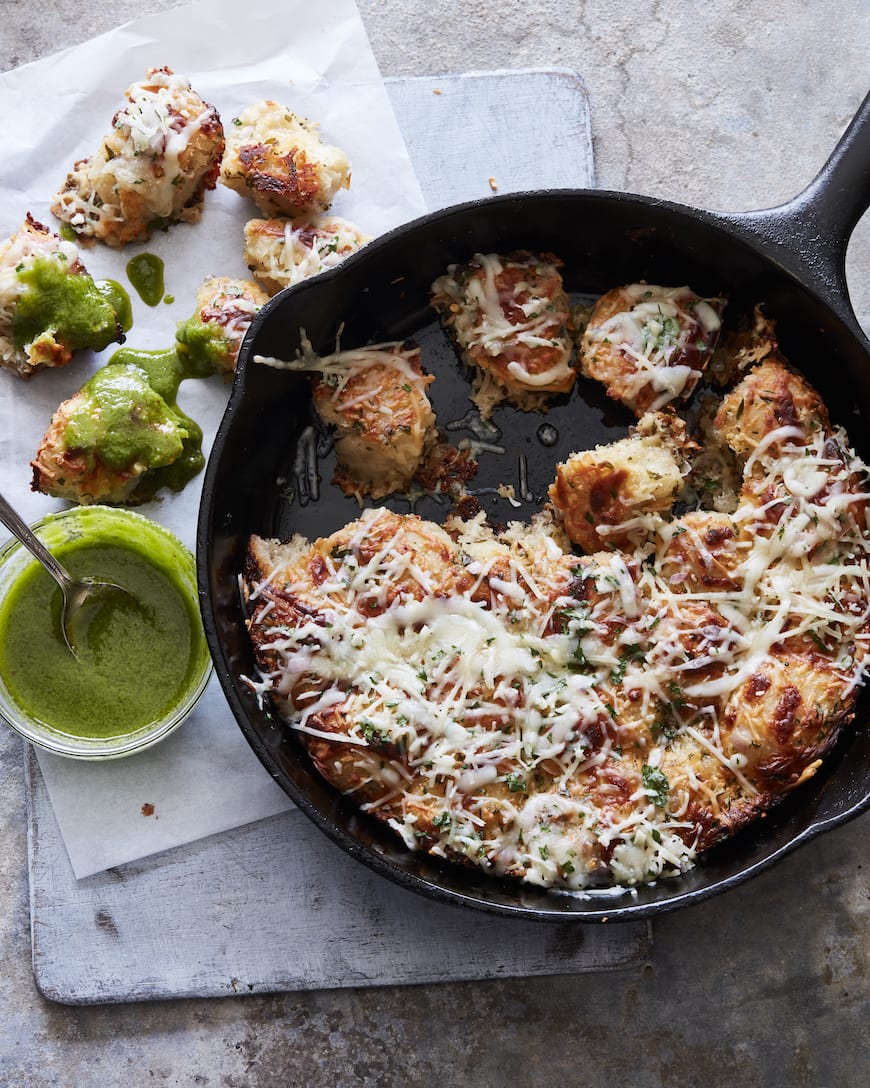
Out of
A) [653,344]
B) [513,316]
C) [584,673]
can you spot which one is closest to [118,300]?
[513,316]

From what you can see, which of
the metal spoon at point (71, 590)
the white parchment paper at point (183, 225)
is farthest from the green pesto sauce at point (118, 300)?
the metal spoon at point (71, 590)

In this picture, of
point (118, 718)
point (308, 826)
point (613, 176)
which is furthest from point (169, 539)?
point (613, 176)

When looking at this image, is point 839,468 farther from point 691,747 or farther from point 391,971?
point 391,971

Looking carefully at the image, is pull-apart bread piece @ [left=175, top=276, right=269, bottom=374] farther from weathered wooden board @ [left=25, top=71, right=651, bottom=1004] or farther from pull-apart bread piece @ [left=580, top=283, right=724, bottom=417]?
weathered wooden board @ [left=25, top=71, right=651, bottom=1004]

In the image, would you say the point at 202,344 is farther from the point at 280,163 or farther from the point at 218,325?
the point at 280,163

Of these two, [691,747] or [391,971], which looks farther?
[391,971]

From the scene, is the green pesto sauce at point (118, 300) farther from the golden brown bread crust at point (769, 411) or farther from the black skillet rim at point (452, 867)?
the golden brown bread crust at point (769, 411)

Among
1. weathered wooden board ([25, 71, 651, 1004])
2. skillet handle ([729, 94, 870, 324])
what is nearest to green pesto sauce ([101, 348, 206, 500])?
weathered wooden board ([25, 71, 651, 1004])
